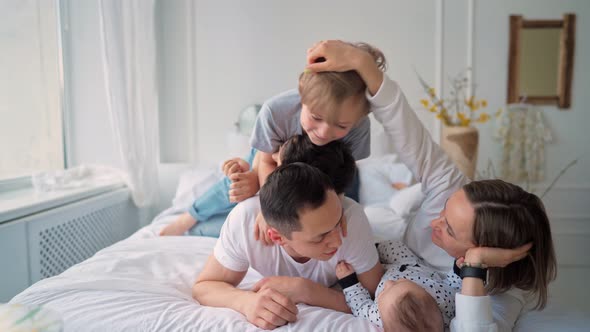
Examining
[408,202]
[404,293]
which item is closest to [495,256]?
[404,293]

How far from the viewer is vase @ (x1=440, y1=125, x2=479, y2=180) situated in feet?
9.47

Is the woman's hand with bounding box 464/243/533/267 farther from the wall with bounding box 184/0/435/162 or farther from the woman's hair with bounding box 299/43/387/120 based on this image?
the wall with bounding box 184/0/435/162

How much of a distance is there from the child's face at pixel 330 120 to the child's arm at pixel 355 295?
0.36m

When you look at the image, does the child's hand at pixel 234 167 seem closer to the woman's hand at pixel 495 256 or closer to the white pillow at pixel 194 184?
the woman's hand at pixel 495 256

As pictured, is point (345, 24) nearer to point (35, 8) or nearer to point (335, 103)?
point (35, 8)

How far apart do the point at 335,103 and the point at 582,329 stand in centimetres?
83

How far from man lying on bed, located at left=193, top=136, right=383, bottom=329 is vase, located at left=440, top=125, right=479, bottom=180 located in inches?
72.5

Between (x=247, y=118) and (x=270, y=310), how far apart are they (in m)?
2.39

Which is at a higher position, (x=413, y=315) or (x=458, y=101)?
(x=458, y=101)

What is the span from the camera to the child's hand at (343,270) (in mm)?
1214

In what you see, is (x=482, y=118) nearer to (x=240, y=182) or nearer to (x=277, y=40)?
(x=277, y=40)

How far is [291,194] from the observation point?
40.3 inches

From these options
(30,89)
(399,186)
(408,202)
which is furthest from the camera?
(399,186)

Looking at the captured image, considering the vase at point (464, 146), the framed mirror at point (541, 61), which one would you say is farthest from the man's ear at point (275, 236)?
the framed mirror at point (541, 61)
